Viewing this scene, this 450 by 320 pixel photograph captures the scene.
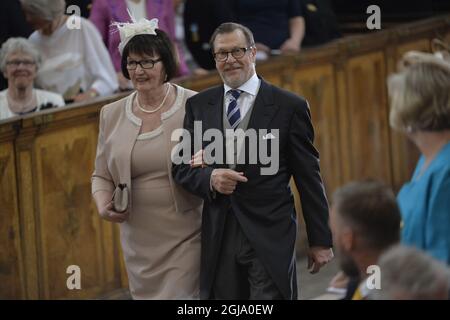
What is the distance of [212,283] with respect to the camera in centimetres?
576

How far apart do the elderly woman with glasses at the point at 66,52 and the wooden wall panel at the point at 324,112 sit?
1753 millimetres

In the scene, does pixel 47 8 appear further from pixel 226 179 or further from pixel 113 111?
pixel 226 179

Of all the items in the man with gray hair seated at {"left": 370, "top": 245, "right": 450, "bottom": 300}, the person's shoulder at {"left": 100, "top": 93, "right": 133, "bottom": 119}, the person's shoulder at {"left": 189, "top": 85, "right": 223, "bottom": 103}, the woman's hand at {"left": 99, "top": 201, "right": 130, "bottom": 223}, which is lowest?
the man with gray hair seated at {"left": 370, "top": 245, "right": 450, "bottom": 300}

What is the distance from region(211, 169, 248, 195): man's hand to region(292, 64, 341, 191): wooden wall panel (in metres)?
3.95

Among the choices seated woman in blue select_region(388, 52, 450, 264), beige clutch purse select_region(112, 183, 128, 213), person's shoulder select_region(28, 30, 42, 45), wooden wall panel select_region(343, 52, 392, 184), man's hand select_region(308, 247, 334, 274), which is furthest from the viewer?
wooden wall panel select_region(343, 52, 392, 184)

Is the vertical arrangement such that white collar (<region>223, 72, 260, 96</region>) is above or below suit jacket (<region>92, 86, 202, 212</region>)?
above

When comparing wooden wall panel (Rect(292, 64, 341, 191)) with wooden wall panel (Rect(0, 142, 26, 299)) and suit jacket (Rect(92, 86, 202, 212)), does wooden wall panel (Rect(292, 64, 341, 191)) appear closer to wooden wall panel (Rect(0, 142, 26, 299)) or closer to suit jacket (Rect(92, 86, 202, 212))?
wooden wall panel (Rect(0, 142, 26, 299))

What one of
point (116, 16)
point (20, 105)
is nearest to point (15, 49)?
point (20, 105)

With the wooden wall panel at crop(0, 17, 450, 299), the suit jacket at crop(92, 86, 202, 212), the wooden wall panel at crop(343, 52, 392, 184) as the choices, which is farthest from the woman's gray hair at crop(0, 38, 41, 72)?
the wooden wall panel at crop(343, 52, 392, 184)

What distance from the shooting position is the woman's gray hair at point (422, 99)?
4555mm

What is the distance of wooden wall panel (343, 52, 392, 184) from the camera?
1007cm

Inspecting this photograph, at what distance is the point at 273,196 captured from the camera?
573 centimetres

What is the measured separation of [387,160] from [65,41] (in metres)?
3.33
